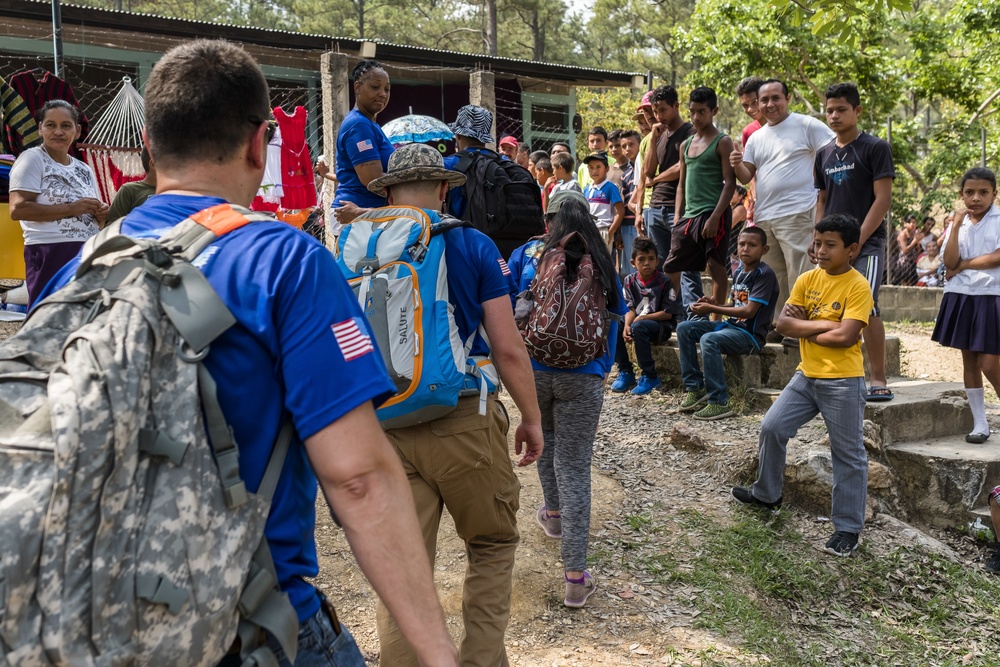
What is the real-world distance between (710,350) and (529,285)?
2449mm

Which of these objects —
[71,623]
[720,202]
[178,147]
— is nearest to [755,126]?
[720,202]

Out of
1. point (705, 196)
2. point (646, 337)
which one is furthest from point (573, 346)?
point (646, 337)

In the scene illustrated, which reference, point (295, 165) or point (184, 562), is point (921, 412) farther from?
point (184, 562)

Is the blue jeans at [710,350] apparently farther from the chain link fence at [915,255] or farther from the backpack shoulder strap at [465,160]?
the chain link fence at [915,255]

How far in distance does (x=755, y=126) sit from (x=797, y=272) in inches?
62.8

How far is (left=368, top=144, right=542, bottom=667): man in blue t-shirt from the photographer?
10.0 feet

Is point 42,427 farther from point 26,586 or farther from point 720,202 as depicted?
point 720,202

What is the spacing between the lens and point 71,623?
1279 millimetres

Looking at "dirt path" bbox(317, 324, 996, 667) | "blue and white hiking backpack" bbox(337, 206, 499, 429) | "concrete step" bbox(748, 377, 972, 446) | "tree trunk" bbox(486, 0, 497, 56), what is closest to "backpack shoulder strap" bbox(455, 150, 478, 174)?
"dirt path" bbox(317, 324, 996, 667)

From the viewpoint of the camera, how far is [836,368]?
513 cm

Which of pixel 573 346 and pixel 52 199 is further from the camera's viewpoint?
pixel 52 199

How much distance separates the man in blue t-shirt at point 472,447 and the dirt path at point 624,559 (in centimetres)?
109

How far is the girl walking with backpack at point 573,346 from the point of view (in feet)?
14.4

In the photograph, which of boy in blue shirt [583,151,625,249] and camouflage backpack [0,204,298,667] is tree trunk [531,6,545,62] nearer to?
boy in blue shirt [583,151,625,249]
